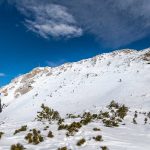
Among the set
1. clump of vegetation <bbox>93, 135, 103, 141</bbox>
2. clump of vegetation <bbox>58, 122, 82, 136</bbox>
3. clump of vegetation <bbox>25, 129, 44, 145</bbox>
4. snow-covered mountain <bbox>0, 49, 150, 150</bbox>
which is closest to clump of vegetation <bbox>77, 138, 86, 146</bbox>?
snow-covered mountain <bbox>0, 49, 150, 150</bbox>

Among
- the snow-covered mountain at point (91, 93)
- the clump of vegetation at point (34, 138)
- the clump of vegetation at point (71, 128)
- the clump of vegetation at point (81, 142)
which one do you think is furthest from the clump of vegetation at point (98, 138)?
the clump of vegetation at point (34, 138)

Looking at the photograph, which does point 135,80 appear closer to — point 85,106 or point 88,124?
point 85,106

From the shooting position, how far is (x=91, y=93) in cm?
4097

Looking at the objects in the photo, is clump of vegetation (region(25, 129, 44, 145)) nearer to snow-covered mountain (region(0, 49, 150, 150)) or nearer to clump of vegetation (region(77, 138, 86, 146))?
snow-covered mountain (region(0, 49, 150, 150))

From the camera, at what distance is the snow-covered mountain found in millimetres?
17016

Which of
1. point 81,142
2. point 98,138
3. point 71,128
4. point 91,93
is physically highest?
point 91,93

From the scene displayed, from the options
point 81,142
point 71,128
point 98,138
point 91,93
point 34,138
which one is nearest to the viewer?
point 81,142

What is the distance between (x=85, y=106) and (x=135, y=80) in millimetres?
9460

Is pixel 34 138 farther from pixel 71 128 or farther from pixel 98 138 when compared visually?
pixel 98 138

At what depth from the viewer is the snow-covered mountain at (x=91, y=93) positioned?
1702 centimetres

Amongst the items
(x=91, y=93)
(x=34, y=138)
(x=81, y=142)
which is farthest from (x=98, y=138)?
(x=91, y=93)

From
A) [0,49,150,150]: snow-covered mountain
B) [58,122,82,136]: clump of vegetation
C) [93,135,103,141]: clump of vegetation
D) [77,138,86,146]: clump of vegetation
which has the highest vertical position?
[0,49,150,150]: snow-covered mountain

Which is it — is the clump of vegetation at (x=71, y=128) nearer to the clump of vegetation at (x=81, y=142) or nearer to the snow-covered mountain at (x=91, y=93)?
the snow-covered mountain at (x=91, y=93)

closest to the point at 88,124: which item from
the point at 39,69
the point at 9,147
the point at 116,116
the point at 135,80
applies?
the point at 116,116
